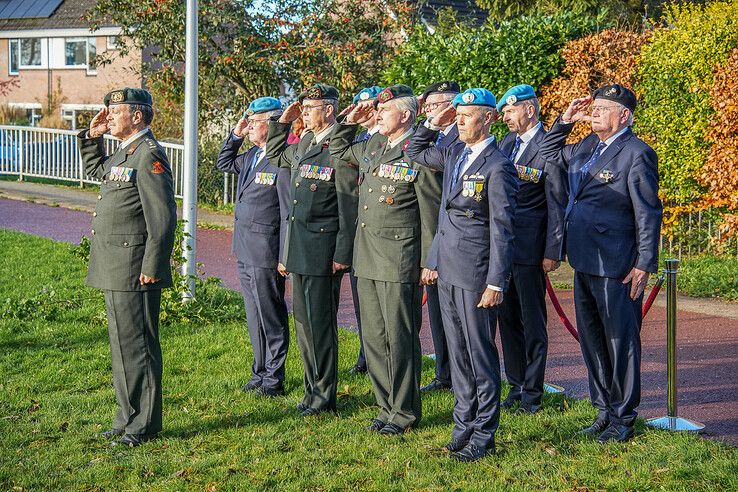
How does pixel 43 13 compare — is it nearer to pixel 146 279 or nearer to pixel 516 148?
pixel 516 148

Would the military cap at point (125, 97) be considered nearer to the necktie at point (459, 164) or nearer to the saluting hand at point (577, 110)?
the necktie at point (459, 164)

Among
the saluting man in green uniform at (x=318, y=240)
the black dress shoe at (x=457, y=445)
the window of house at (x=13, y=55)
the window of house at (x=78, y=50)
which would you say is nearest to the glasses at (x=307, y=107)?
the saluting man in green uniform at (x=318, y=240)

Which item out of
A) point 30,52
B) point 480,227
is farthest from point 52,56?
point 480,227

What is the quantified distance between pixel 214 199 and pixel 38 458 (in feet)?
44.9

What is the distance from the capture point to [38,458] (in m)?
6.38

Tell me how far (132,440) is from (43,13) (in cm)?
3901

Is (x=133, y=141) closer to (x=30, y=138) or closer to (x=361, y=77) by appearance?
Result: (x=361, y=77)

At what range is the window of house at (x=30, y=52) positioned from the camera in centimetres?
4197

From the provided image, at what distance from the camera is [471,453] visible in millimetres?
6152

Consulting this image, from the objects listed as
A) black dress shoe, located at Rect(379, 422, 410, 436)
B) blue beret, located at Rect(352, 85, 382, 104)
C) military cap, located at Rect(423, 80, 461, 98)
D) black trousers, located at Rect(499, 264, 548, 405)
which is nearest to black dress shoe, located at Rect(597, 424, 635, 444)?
black trousers, located at Rect(499, 264, 548, 405)

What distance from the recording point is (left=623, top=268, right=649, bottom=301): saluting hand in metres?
6.33

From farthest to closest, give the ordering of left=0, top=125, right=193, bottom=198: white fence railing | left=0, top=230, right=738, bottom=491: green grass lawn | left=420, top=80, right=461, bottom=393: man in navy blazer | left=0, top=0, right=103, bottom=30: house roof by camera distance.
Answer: left=0, top=0, right=103, bottom=30: house roof → left=0, top=125, right=193, bottom=198: white fence railing → left=420, top=80, right=461, bottom=393: man in navy blazer → left=0, top=230, right=738, bottom=491: green grass lawn

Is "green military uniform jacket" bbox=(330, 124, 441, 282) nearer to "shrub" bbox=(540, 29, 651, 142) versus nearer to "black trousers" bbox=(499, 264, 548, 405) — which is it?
"black trousers" bbox=(499, 264, 548, 405)

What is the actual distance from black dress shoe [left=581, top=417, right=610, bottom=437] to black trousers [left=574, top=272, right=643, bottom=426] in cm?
4
